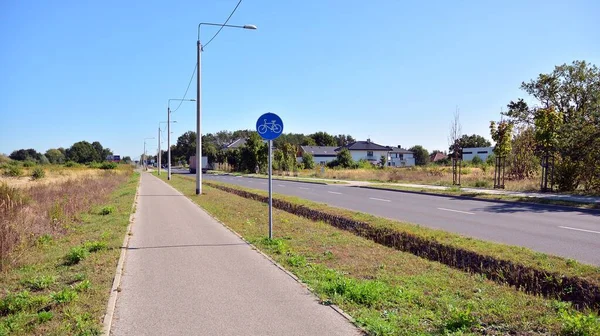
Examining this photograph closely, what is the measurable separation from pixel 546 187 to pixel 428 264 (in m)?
20.6

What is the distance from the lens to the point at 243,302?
5.55 m

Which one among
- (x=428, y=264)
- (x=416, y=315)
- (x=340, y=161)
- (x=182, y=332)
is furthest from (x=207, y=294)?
(x=340, y=161)

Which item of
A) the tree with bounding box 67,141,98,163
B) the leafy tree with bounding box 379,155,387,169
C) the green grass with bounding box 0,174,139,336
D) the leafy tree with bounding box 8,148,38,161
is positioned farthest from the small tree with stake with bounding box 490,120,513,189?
the leafy tree with bounding box 8,148,38,161

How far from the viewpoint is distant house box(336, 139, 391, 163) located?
105m

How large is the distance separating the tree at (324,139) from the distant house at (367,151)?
29768 mm

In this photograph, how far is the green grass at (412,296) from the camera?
450cm

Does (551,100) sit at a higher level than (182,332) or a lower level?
higher

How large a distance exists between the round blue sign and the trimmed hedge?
12.6ft

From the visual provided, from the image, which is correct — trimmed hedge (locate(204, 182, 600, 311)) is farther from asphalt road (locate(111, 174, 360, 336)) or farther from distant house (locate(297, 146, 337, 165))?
distant house (locate(297, 146, 337, 165))

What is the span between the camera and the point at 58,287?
616cm

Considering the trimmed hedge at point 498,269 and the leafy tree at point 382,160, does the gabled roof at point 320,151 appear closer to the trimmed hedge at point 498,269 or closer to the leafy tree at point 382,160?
the leafy tree at point 382,160

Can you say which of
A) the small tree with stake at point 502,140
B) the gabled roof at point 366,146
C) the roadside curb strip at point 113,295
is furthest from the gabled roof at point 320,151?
the roadside curb strip at point 113,295

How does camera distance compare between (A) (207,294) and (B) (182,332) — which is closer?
(B) (182,332)

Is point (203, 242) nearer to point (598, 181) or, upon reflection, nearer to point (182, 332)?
point (182, 332)
